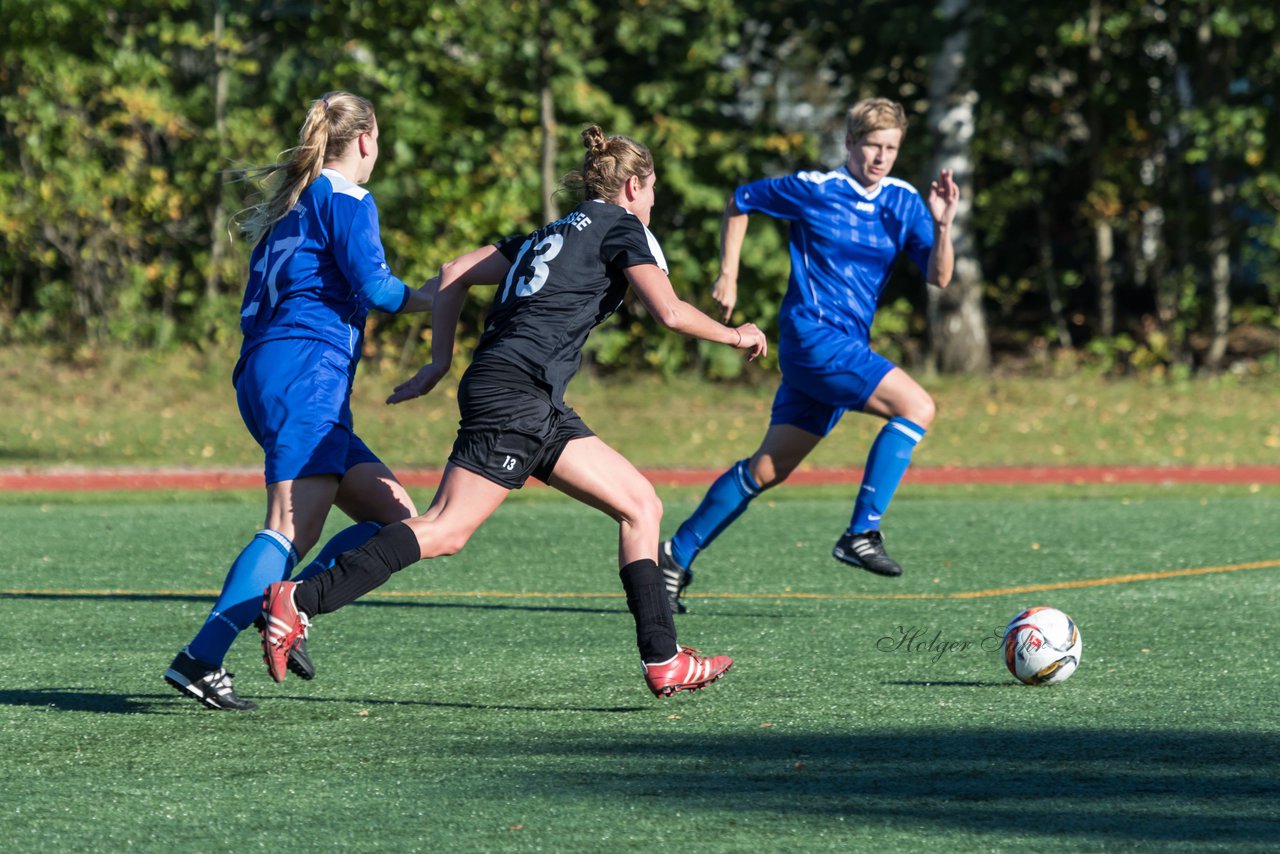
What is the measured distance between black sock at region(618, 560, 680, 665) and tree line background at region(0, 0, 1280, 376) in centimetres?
1336

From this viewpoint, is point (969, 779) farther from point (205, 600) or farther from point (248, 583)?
point (205, 600)

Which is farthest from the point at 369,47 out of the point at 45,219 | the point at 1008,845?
the point at 1008,845

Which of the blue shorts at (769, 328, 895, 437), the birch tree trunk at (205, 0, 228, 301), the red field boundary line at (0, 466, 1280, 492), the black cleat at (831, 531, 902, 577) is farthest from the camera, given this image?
the birch tree trunk at (205, 0, 228, 301)

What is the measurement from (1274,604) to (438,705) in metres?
3.83

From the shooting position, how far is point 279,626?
15.9 feet

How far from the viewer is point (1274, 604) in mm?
7449

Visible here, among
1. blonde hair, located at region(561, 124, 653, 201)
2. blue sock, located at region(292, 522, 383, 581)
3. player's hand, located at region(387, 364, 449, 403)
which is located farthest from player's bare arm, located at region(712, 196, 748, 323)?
blue sock, located at region(292, 522, 383, 581)

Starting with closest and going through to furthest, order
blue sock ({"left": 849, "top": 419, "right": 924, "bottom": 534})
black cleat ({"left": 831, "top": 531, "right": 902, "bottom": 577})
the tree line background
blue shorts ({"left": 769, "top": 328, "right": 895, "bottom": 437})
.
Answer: black cleat ({"left": 831, "top": 531, "right": 902, "bottom": 577}), blue sock ({"left": 849, "top": 419, "right": 924, "bottom": 534}), blue shorts ({"left": 769, "top": 328, "right": 895, "bottom": 437}), the tree line background

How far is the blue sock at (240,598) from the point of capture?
17.0 ft

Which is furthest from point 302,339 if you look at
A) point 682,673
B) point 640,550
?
point 682,673

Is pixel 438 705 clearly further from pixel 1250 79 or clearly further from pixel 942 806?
pixel 1250 79

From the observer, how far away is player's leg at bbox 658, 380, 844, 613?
24.2ft

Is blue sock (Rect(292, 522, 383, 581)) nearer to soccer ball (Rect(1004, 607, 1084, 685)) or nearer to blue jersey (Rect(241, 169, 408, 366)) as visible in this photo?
blue jersey (Rect(241, 169, 408, 366))

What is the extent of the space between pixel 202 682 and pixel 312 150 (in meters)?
1.60
